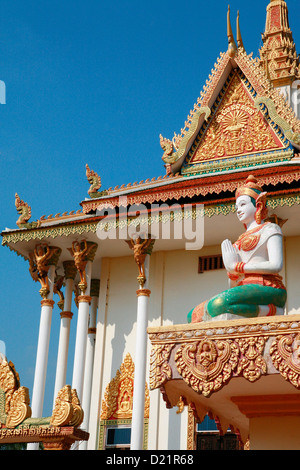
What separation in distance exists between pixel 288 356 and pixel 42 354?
7884 mm

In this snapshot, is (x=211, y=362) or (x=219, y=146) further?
(x=219, y=146)

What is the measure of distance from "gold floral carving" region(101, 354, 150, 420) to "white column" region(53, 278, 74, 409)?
3.50ft

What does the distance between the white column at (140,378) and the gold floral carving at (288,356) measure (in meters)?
6.28

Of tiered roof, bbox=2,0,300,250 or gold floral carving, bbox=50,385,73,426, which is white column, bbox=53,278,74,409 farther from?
gold floral carving, bbox=50,385,73,426

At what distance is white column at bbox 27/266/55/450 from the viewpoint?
36.2 ft

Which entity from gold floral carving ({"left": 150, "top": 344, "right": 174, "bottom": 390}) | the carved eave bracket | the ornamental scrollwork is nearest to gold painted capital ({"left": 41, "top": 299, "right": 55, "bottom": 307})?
the carved eave bracket

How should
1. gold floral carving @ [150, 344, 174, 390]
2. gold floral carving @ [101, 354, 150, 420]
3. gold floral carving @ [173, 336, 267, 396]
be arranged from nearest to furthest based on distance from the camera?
1. gold floral carving @ [173, 336, 267, 396]
2. gold floral carving @ [150, 344, 174, 390]
3. gold floral carving @ [101, 354, 150, 420]

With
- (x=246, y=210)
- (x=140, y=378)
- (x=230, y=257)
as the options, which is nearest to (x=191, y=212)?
(x=140, y=378)

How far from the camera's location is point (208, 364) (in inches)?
170

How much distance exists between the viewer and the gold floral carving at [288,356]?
4.10 meters

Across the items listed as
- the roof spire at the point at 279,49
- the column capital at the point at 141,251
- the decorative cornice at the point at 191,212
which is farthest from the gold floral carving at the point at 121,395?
the roof spire at the point at 279,49

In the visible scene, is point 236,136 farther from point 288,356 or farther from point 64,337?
point 288,356
